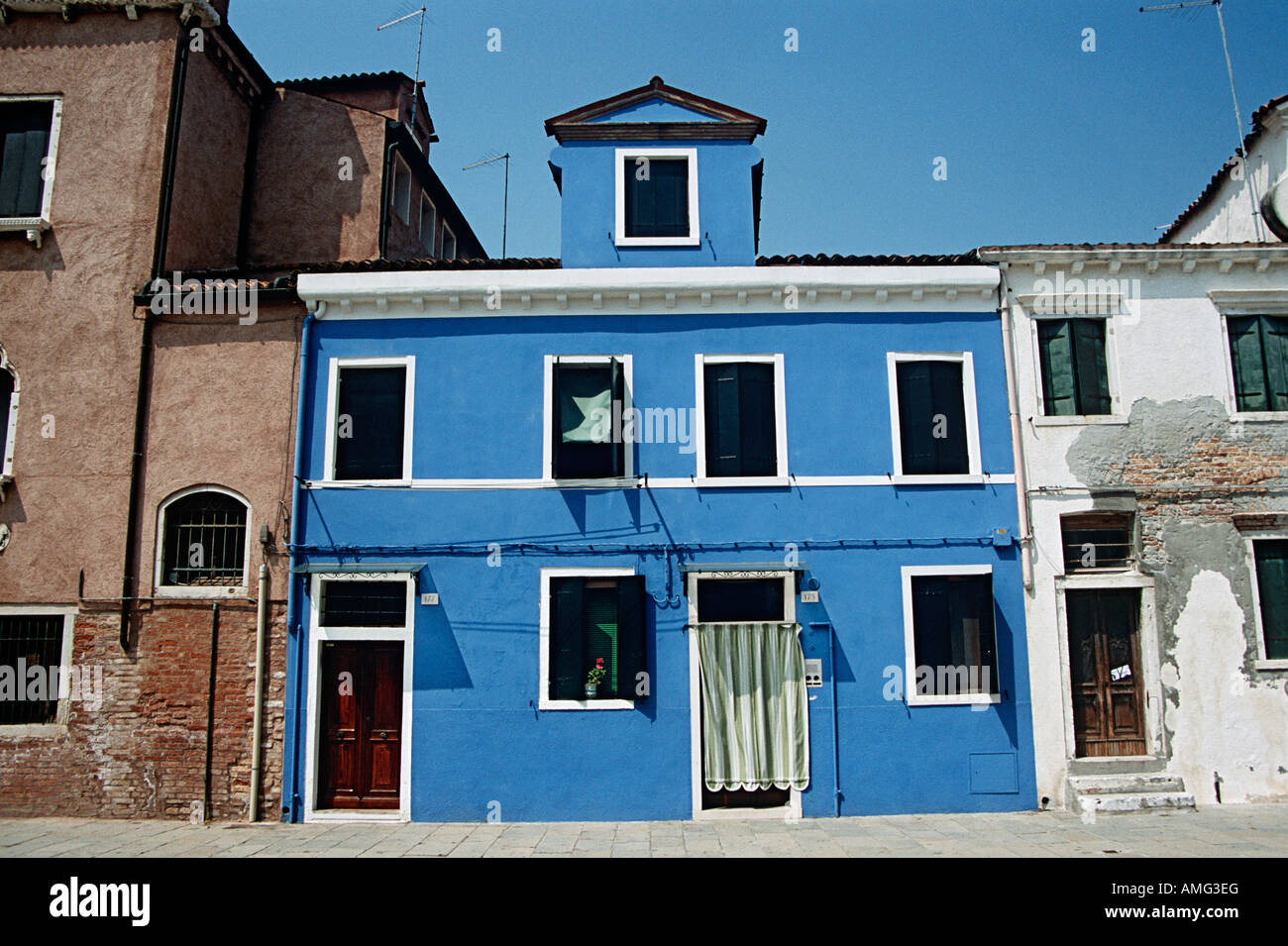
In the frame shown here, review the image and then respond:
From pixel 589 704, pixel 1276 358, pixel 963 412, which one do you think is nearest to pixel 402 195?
pixel 589 704

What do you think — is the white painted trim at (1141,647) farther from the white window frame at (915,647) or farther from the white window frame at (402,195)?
the white window frame at (402,195)

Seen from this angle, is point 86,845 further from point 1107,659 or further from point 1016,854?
point 1107,659

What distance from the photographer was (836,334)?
12242mm

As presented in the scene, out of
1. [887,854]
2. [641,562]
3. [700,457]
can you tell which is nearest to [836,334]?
[700,457]

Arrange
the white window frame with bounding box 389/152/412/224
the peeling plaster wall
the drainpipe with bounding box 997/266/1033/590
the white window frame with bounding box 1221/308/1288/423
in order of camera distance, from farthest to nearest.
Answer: the white window frame with bounding box 389/152/412/224
the white window frame with bounding box 1221/308/1288/423
the drainpipe with bounding box 997/266/1033/590
the peeling plaster wall

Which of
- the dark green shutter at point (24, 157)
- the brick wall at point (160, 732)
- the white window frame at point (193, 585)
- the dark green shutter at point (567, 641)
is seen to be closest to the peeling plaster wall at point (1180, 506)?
the dark green shutter at point (567, 641)

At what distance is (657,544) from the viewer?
11.7 m

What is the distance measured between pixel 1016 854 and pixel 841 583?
3730 mm

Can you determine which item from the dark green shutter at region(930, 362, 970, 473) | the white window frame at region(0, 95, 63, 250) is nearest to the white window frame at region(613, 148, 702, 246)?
the dark green shutter at region(930, 362, 970, 473)

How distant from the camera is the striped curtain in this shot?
11.2m

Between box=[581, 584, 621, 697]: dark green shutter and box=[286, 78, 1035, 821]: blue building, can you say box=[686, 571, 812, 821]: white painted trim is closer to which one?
box=[286, 78, 1035, 821]: blue building

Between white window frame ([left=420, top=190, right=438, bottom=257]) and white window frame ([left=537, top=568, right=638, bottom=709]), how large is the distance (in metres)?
8.94

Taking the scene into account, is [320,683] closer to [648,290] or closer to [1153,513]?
[648,290]

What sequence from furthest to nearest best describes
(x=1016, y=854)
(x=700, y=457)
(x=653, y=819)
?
1. (x=700, y=457)
2. (x=653, y=819)
3. (x=1016, y=854)
